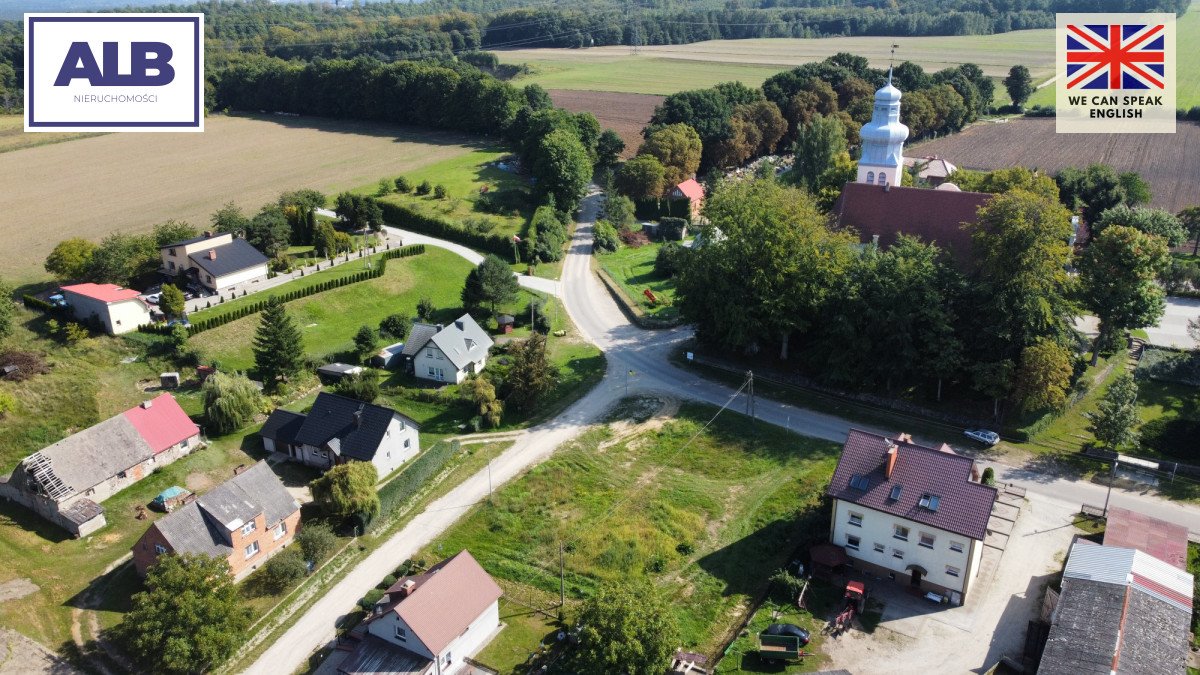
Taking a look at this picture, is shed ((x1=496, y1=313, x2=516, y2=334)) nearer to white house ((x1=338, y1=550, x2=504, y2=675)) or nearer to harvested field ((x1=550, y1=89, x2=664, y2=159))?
white house ((x1=338, y1=550, x2=504, y2=675))

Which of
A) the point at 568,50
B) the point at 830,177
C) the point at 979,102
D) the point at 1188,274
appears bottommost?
the point at 1188,274

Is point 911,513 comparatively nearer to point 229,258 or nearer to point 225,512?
point 225,512

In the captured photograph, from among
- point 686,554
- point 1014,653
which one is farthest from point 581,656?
point 1014,653

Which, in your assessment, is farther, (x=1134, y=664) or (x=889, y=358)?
(x=889, y=358)

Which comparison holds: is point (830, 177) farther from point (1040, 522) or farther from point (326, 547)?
point (326, 547)

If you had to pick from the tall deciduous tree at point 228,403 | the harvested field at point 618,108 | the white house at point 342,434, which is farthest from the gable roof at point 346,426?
the harvested field at point 618,108

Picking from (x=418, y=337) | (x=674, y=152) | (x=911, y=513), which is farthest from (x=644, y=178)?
(x=911, y=513)
